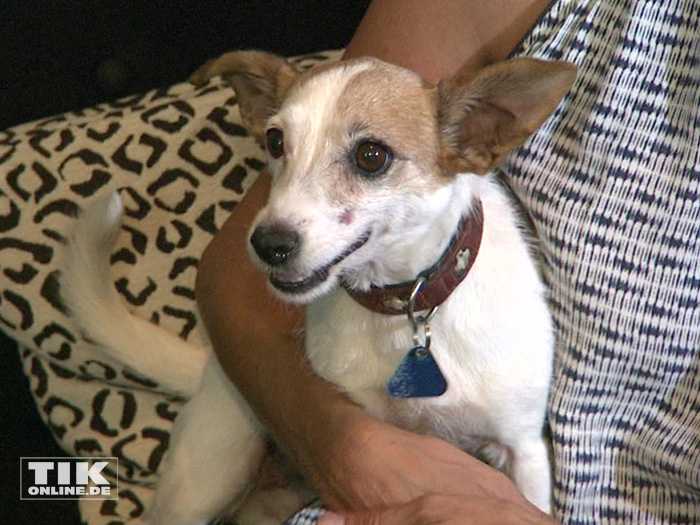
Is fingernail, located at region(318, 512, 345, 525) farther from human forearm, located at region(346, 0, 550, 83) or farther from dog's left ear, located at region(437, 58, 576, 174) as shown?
human forearm, located at region(346, 0, 550, 83)

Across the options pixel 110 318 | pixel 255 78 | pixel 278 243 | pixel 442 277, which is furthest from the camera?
pixel 110 318

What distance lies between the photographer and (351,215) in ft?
2.66

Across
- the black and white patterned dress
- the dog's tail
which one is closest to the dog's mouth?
the black and white patterned dress

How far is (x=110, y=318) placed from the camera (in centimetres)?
121

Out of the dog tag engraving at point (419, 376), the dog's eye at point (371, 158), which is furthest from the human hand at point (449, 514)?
the dog's eye at point (371, 158)

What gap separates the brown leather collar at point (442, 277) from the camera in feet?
2.86

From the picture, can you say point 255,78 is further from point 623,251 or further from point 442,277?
point 623,251

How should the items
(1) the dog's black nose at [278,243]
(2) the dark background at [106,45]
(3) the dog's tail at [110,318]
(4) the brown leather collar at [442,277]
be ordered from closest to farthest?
(1) the dog's black nose at [278,243] → (4) the brown leather collar at [442,277] → (3) the dog's tail at [110,318] → (2) the dark background at [106,45]

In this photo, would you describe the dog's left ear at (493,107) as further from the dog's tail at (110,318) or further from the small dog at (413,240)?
the dog's tail at (110,318)

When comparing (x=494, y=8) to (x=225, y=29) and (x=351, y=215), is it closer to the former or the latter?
(x=351, y=215)

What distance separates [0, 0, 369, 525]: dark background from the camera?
4.45ft

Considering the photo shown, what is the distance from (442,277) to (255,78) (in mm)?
340

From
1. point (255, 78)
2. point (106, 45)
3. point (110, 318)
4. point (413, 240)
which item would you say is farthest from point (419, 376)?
point (106, 45)

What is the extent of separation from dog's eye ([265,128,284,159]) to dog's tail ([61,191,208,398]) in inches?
14.9
